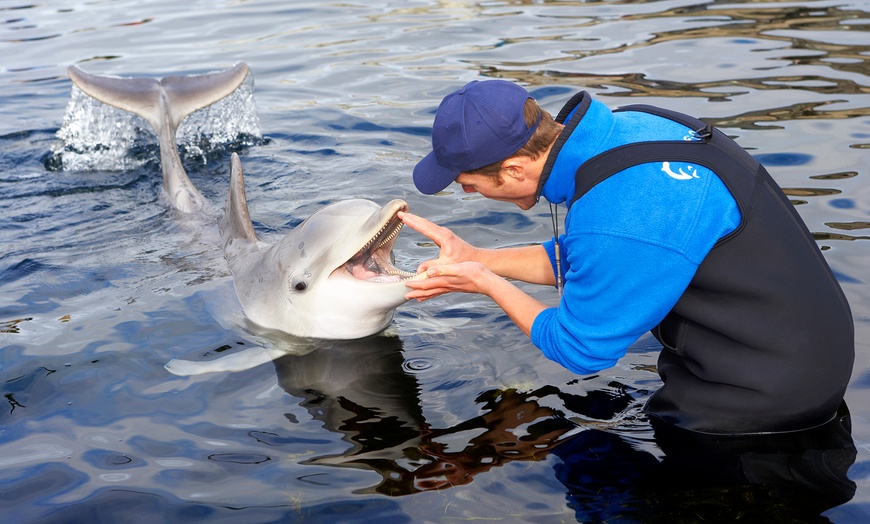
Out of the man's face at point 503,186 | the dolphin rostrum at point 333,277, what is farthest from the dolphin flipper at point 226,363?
the man's face at point 503,186

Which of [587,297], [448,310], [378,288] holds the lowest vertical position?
[448,310]

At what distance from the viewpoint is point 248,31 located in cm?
1752

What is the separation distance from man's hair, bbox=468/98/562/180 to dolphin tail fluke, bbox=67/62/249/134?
550 centimetres

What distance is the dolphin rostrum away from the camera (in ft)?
18.0

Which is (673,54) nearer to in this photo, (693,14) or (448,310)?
(693,14)

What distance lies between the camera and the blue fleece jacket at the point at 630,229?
374cm

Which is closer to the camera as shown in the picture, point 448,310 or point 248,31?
point 448,310

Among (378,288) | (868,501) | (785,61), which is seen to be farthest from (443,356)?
(785,61)

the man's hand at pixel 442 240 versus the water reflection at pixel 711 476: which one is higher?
the man's hand at pixel 442 240

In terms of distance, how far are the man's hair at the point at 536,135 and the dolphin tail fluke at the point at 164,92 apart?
5.50m

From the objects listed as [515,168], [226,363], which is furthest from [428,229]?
[226,363]

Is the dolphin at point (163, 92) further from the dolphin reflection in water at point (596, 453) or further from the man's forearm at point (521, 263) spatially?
the man's forearm at point (521, 263)

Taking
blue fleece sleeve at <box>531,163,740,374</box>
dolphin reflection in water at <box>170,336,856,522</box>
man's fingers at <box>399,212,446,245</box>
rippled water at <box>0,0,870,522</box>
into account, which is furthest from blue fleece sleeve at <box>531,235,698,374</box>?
man's fingers at <box>399,212,446,245</box>

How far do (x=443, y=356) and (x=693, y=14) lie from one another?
12.2 metres
